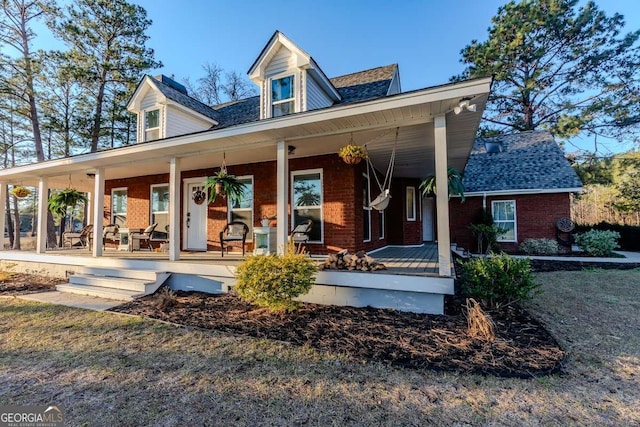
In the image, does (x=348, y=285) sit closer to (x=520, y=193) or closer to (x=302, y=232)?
(x=302, y=232)

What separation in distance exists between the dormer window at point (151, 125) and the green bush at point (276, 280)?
7089 millimetres

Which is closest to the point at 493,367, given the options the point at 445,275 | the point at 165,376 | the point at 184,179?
the point at 445,275

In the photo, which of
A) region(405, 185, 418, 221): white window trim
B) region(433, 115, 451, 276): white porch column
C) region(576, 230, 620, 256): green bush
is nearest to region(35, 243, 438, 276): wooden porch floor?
region(433, 115, 451, 276): white porch column

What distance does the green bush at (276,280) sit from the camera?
3986 millimetres

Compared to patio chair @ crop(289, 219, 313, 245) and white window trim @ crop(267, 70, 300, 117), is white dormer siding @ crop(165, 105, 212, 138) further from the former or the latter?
patio chair @ crop(289, 219, 313, 245)

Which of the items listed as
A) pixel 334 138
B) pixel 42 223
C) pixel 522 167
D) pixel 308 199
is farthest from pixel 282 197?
pixel 522 167

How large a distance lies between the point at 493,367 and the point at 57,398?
151 inches

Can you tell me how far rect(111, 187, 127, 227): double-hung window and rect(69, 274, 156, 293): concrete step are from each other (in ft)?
13.2

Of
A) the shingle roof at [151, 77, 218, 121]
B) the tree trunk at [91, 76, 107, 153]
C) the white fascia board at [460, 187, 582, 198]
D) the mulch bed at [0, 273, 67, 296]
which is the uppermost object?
the tree trunk at [91, 76, 107, 153]

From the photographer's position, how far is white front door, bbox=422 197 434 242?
468 inches

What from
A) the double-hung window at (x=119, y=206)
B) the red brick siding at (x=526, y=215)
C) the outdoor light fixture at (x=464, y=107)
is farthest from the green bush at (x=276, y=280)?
the red brick siding at (x=526, y=215)

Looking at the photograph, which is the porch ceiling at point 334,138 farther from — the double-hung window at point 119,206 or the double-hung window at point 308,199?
the double-hung window at point 119,206

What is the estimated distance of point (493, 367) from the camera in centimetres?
277

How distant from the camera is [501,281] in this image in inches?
163
